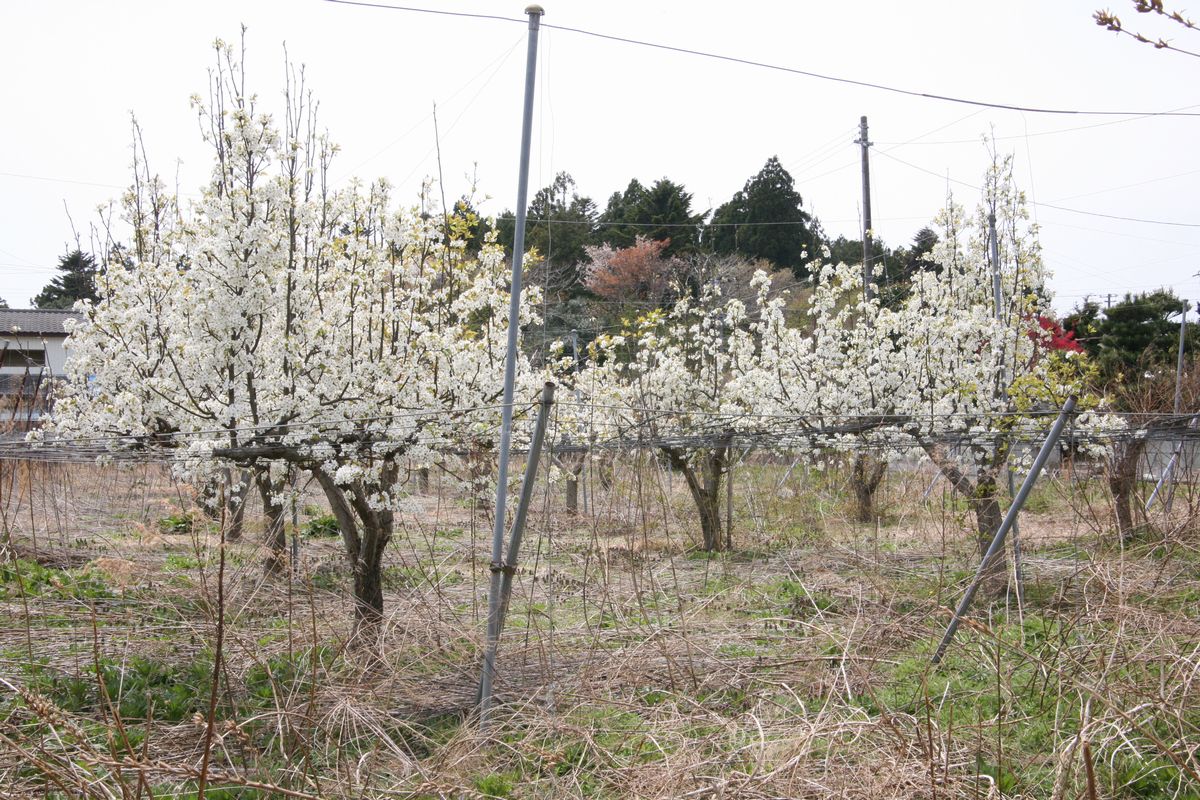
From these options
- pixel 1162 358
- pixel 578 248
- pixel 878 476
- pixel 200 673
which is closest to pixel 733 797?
pixel 200 673

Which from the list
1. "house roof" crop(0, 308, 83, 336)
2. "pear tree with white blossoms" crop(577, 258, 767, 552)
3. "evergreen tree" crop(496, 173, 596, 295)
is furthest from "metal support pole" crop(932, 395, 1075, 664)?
"house roof" crop(0, 308, 83, 336)

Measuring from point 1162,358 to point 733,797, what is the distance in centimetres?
1850

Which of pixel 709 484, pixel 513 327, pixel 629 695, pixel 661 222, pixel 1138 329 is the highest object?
pixel 661 222

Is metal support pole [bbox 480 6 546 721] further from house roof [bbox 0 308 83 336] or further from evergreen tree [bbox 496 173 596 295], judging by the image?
house roof [bbox 0 308 83 336]

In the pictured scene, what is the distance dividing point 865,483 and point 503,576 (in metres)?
8.52

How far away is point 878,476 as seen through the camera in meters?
12.6

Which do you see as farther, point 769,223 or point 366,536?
point 769,223

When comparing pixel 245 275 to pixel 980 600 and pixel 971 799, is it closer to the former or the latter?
pixel 971 799

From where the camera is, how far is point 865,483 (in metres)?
12.2

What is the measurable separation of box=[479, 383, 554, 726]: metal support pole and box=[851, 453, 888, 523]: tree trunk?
7105 mm

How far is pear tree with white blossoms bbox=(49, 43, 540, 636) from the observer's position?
20.7 feet

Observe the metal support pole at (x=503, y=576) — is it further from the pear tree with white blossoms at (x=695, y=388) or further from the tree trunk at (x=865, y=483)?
the tree trunk at (x=865, y=483)

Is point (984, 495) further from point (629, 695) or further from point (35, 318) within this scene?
point (35, 318)

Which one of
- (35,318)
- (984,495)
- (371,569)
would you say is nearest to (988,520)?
(984,495)
